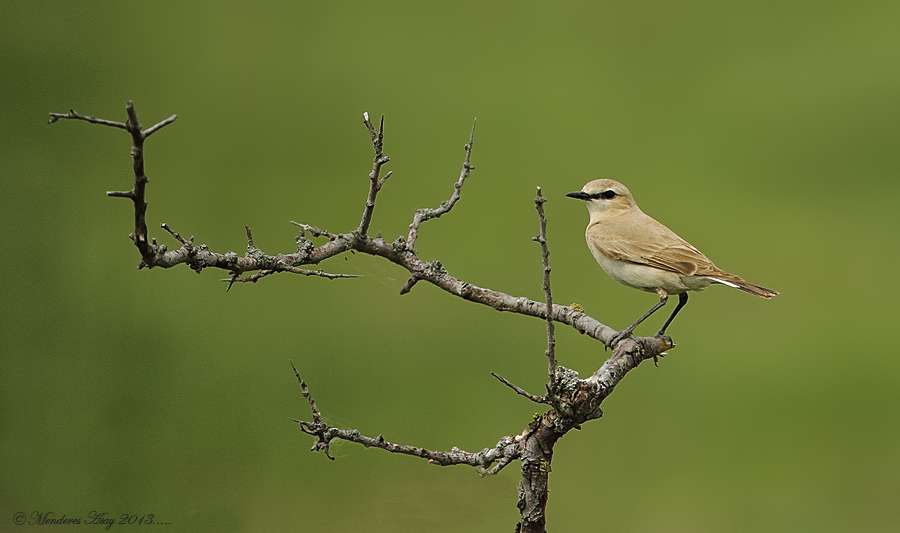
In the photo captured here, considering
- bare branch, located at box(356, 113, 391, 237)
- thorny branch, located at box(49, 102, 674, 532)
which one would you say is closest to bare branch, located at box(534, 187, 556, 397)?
thorny branch, located at box(49, 102, 674, 532)

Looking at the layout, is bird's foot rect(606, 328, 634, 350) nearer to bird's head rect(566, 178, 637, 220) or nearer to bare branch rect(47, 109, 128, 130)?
bird's head rect(566, 178, 637, 220)

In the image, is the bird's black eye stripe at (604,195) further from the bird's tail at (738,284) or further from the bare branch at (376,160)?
the bare branch at (376,160)

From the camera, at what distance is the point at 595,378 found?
1.77m

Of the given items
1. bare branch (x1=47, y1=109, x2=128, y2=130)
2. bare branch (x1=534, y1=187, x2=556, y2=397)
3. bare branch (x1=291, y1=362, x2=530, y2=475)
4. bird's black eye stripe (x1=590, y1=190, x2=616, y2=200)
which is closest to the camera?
bare branch (x1=47, y1=109, x2=128, y2=130)

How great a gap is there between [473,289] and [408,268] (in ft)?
0.61

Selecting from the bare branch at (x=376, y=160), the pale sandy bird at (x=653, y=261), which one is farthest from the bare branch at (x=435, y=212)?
the pale sandy bird at (x=653, y=261)

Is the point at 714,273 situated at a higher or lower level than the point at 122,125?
lower

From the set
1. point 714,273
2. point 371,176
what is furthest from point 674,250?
point 371,176

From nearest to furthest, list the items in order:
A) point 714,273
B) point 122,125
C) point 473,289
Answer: point 122,125
point 473,289
point 714,273

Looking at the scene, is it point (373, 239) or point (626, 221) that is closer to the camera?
point (373, 239)

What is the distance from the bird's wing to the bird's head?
0.58 ft

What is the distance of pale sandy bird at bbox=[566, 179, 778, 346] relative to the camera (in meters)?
2.48

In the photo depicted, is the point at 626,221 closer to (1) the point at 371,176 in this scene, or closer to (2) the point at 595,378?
(2) the point at 595,378

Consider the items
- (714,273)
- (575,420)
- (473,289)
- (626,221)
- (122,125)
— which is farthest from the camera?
(626,221)
